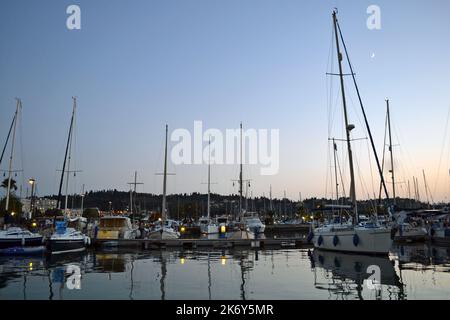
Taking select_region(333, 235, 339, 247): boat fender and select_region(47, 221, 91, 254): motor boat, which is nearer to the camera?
select_region(47, 221, 91, 254): motor boat

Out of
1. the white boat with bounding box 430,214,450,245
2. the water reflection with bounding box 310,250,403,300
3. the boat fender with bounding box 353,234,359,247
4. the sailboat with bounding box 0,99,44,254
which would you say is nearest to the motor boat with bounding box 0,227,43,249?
the sailboat with bounding box 0,99,44,254

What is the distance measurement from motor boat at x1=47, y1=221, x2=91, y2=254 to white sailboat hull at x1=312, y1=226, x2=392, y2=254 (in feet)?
73.6

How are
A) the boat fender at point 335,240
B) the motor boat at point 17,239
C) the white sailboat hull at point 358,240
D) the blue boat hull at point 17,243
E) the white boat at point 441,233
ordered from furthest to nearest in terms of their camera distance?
the white boat at point 441,233 → the motor boat at point 17,239 → the blue boat hull at point 17,243 → the boat fender at point 335,240 → the white sailboat hull at point 358,240

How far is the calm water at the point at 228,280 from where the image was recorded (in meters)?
14.4

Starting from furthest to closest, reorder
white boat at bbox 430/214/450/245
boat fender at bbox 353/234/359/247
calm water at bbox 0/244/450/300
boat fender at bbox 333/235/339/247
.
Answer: white boat at bbox 430/214/450/245, boat fender at bbox 333/235/339/247, boat fender at bbox 353/234/359/247, calm water at bbox 0/244/450/300

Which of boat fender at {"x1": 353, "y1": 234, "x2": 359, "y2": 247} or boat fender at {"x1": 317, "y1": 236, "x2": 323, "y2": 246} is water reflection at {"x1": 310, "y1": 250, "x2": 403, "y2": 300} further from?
boat fender at {"x1": 317, "y1": 236, "x2": 323, "y2": 246}

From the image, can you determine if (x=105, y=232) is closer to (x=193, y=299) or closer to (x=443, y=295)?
Result: (x=193, y=299)

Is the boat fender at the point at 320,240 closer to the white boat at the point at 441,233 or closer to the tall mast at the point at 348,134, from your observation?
the tall mast at the point at 348,134

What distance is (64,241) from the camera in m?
32.4

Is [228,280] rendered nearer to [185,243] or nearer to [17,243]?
[185,243]

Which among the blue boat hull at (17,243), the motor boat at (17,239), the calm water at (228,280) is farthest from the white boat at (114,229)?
the calm water at (228,280)

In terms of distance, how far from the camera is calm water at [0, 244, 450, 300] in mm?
14352

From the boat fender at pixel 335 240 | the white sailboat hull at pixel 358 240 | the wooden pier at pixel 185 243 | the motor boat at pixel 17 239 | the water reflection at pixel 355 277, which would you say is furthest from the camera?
the wooden pier at pixel 185 243

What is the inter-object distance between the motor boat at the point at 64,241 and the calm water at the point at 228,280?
6.64 meters
